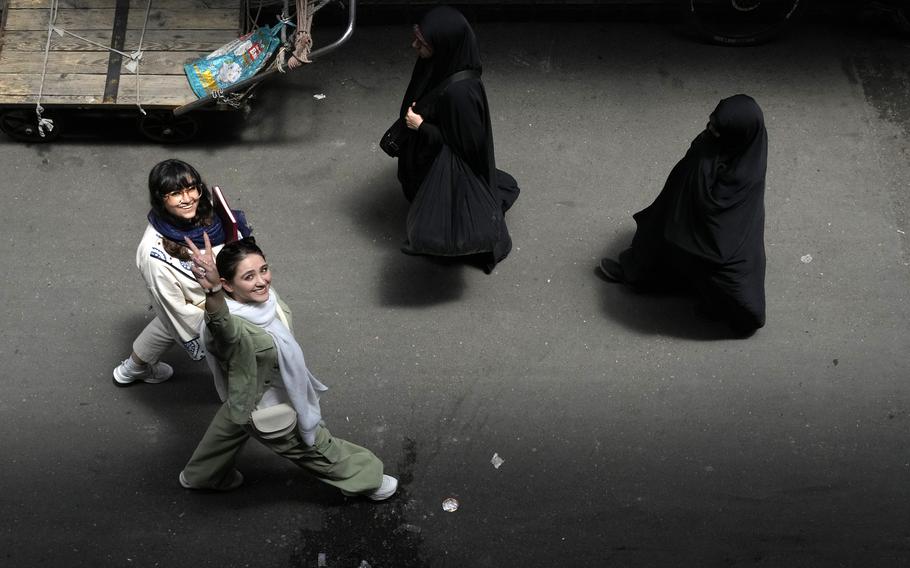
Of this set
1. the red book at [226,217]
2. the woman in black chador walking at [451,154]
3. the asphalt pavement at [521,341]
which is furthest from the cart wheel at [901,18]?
the red book at [226,217]

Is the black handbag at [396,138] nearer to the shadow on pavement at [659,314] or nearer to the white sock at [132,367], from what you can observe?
the shadow on pavement at [659,314]

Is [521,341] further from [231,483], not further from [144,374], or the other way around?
[144,374]

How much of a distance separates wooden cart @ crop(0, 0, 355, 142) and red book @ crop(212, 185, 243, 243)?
1507mm

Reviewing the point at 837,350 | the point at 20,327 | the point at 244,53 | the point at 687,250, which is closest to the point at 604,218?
the point at 687,250

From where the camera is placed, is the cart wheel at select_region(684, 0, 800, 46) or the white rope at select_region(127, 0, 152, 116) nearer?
the white rope at select_region(127, 0, 152, 116)

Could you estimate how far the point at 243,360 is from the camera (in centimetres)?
Answer: 388

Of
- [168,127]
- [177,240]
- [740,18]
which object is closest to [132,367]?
[177,240]

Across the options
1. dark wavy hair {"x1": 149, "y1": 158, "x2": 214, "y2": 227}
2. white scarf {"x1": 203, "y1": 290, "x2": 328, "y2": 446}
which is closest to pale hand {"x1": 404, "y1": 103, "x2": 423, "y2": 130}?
dark wavy hair {"x1": 149, "y1": 158, "x2": 214, "y2": 227}

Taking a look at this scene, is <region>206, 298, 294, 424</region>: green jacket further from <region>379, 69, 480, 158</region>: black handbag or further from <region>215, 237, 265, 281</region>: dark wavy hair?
<region>379, 69, 480, 158</region>: black handbag

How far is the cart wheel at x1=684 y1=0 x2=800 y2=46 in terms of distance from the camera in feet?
22.4

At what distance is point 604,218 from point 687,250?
108 centimetres

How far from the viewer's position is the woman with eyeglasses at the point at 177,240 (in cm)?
432

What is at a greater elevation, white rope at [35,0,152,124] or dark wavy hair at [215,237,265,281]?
dark wavy hair at [215,237,265,281]

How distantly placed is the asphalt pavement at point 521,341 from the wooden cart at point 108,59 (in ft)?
0.90
